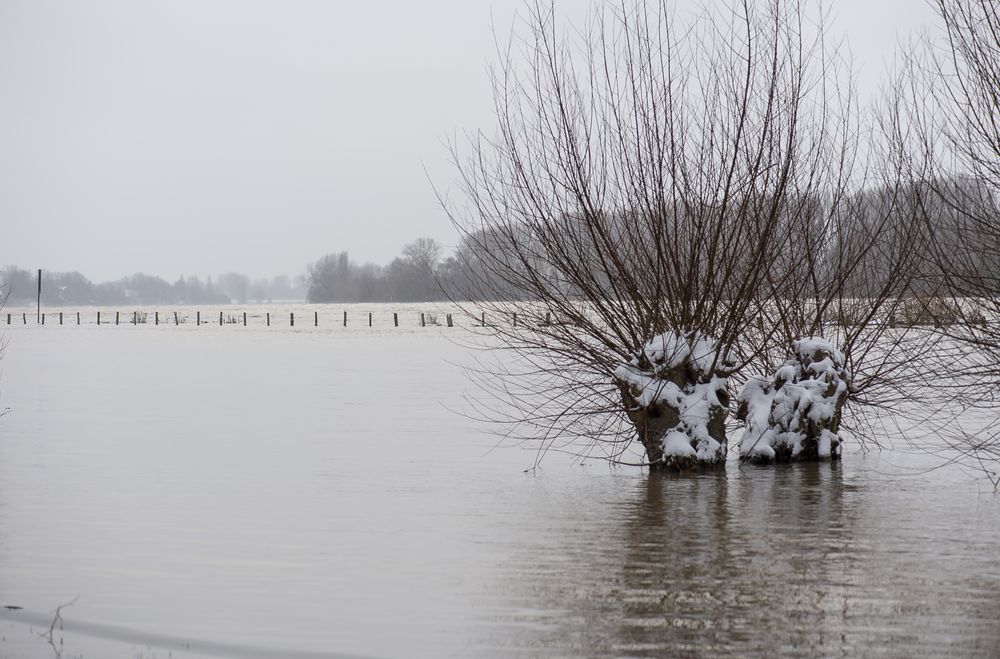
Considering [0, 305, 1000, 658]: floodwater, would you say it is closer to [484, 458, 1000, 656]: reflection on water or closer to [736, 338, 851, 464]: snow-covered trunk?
[484, 458, 1000, 656]: reflection on water

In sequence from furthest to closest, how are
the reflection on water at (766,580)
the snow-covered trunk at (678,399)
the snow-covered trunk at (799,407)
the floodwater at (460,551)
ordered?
1. the snow-covered trunk at (799,407)
2. the snow-covered trunk at (678,399)
3. the floodwater at (460,551)
4. the reflection on water at (766,580)

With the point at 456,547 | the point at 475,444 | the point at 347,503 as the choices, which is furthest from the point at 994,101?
the point at 475,444

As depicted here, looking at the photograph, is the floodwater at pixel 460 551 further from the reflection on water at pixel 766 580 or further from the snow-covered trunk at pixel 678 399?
the snow-covered trunk at pixel 678 399

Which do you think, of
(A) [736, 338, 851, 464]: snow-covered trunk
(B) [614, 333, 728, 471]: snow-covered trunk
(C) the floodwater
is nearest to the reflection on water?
(C) the floodwater

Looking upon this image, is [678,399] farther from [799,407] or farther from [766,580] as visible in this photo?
[766,580]

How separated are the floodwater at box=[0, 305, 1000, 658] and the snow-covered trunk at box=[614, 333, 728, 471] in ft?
1.30

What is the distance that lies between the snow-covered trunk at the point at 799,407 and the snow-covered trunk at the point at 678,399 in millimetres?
972

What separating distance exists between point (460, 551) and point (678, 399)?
413 centimetres

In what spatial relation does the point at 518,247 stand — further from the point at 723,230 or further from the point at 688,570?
the point at 688,570

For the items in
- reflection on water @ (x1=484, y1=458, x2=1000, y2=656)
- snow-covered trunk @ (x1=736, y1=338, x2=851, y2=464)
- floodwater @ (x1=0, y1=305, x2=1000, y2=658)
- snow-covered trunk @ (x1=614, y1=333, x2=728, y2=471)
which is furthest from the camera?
snow-covered trunk @ (x1=736, y1=338, x2=851, y2=464)

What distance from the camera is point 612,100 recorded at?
1116 cm

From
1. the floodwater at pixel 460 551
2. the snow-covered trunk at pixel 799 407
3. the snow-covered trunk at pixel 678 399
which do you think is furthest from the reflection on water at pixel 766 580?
the snow-covered trunk at pixel 799 407

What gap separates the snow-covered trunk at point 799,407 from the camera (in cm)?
1238

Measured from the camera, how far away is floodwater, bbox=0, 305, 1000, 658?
5828mm
